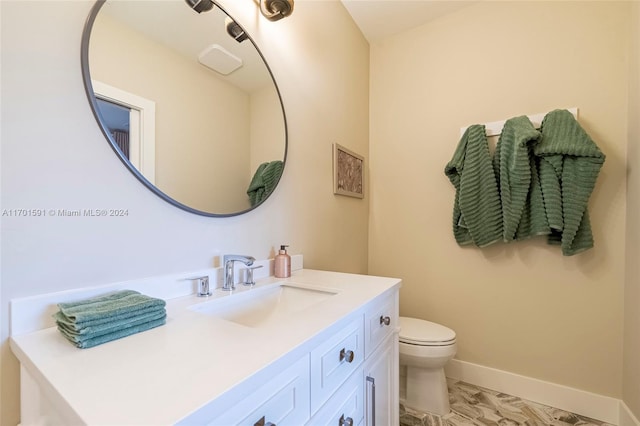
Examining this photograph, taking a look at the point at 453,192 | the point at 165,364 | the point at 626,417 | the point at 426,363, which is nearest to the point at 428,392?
the point at 426,363

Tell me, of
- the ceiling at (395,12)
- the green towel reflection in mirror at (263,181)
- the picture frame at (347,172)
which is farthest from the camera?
the ceiling at (395,12)

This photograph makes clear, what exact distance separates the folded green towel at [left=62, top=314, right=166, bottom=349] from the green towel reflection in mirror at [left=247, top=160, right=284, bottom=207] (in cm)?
62

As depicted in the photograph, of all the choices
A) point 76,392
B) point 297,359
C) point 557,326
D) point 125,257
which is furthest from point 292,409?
point 557,326

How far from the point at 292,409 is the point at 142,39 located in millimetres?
1109

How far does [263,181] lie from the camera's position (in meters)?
1.25

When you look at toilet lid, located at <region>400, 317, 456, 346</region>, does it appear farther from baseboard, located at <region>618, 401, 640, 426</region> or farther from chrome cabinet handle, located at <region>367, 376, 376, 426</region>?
baseboard, located at <region>618, 401, 640, 426</region>

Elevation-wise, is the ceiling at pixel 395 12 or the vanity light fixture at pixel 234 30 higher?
the ceiling at pixel 395 12

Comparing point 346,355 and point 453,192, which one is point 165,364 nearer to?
point 346,355

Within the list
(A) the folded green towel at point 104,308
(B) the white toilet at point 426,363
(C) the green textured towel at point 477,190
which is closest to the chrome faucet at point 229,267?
(A) the folded green towel at point 104,308

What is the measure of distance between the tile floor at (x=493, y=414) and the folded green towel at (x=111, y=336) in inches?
56.2

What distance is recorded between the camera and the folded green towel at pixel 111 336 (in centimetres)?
55

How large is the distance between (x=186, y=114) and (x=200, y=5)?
1.36 ft

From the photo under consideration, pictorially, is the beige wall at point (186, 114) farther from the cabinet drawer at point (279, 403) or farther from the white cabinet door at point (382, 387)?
the white cabinet door at point (382, 387)

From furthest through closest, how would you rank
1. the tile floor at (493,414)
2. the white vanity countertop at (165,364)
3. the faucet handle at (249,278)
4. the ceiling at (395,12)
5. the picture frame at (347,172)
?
the ceiling at (395,12), the picture frame at (347,172), the tile floor at (493,414), the faucet handle at (249,278), the white vanity countertop at (165,364)
